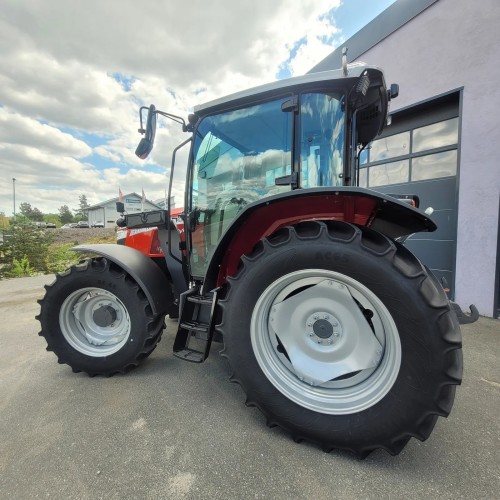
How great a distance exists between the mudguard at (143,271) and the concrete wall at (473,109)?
14.4 feet

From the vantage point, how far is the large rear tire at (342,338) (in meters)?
1.33

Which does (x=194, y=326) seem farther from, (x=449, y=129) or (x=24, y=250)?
(x=24, y=250)

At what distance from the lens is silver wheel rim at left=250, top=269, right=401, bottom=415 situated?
152 cm

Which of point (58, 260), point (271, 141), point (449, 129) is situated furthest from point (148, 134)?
point (58, 260)

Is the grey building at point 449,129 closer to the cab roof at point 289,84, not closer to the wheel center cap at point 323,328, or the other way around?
the cab roof at point 289,84

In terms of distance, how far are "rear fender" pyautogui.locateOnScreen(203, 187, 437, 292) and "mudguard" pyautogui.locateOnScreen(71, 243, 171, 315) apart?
1.61 feet

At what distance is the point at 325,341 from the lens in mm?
1690

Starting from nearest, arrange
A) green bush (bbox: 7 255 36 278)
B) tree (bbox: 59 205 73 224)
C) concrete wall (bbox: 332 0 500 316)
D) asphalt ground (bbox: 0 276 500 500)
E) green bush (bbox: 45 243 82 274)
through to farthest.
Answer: asphalt ground (bbox: 0 276 500 500)
concrete wall (bbox: 332 0 500 316)
green bush (bbox: 7 255 36 278)
green bush (bbox: 45 243 82 274)
tree (bbox: 59 205 73 224)

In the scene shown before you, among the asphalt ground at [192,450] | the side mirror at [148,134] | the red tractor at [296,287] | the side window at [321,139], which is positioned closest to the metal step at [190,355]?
the red tractor at [296,287]

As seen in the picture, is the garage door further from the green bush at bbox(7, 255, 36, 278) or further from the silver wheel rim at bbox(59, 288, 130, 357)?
the green bush at bbox(7, 255, 36, 278)

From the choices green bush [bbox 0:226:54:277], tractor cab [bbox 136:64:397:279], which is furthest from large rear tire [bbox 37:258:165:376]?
green bush [bbox 0:226:54:277]

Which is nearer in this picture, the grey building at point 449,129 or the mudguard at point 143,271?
the mudguard at point 143,271

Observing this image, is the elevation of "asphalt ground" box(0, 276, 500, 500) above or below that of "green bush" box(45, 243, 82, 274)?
below

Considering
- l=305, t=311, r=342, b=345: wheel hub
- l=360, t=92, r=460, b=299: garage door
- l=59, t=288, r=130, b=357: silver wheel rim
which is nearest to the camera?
l=305, t=311, r=342, b=345: wheel hub
